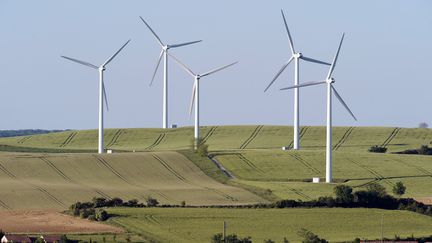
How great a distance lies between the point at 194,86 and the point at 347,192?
37.8 m

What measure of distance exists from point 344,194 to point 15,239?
3766 centimetres

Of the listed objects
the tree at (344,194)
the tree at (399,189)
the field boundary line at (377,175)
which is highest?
the field boundary line at (377,175)

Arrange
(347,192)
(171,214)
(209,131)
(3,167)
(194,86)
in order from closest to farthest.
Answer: (171,214) < (347,192) < (3,167) < (194,86) < (209,131)

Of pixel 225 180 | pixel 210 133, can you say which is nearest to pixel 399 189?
pixel 225 180

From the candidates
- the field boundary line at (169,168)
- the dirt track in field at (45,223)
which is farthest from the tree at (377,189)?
the dirt track in field at (45,223)

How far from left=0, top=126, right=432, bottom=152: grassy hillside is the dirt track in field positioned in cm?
6435

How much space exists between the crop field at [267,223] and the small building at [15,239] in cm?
957

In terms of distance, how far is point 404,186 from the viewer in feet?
437

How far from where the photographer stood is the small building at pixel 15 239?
91.7m

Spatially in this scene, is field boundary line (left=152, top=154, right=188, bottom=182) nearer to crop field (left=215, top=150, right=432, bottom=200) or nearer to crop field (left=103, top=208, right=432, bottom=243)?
crop field (left=215, top=150, right=432, bottom=200)

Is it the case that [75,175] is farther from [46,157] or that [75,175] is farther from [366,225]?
[366,225]

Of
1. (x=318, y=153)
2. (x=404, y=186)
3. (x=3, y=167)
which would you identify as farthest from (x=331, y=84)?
(x=3, y=167)

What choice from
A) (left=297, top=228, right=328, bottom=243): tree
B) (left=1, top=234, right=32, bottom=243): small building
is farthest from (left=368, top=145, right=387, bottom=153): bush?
(left=1, top=234, right=32, bottom=243): small building

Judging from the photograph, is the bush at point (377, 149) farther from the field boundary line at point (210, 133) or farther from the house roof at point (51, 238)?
the house roof at point (51, 238)
